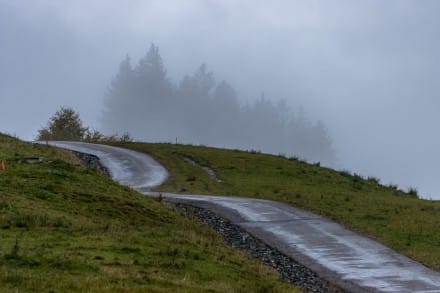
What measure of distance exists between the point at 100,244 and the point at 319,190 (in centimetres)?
1997

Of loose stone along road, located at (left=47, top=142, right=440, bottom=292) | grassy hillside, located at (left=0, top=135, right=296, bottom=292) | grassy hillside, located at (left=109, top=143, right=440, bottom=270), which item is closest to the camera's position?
grassy hillside, located at (left=0, top=135, right=296, bottom=292)

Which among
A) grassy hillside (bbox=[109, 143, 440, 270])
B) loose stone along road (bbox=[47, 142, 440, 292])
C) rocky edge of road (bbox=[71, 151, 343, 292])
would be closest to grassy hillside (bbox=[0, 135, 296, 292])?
rocky edge of road (bbox=[71, 151, 343, 292])

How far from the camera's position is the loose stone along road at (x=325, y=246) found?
1461cm

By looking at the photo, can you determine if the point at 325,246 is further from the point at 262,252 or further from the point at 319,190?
the point at 319,190

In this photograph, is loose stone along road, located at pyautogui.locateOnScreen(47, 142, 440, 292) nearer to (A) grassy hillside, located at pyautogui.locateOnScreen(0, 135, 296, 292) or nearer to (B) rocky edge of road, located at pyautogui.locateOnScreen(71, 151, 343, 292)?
(B) rocky edge of road, located at pyautogui.locateOnScreen(71, 151, 343, 292)

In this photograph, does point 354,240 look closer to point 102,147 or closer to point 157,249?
point 157,249

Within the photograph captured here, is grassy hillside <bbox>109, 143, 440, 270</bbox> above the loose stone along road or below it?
above

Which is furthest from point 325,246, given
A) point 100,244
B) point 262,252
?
point 100,244

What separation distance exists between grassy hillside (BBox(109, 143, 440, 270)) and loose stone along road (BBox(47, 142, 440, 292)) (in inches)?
30.7

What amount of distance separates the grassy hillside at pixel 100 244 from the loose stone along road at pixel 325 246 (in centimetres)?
177

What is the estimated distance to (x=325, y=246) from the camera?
18.6m

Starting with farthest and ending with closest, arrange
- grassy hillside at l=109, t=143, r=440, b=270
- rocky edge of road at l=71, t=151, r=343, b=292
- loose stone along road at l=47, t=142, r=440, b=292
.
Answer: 1. grassy hillside at l=109, t=143, r=440, b=270
2. loose stone along road at l=47, t=142, r=440, b=292
3. rocky edge of road at l=71, t=151, r=343, b=292

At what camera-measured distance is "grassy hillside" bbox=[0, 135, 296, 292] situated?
Result: 10.4 m

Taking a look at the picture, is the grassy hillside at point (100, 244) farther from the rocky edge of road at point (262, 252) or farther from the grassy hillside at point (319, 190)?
the grassy hillside at point (319, 190)
